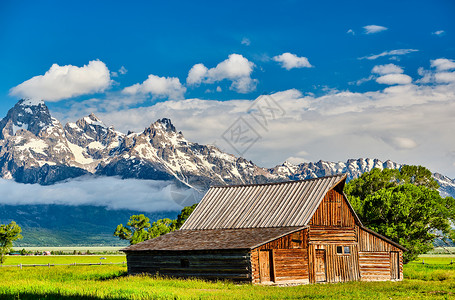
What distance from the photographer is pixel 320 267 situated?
40000mm

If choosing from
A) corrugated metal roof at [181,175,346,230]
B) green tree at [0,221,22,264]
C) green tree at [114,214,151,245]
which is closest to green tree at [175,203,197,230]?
green tree at [114,214,151,245]

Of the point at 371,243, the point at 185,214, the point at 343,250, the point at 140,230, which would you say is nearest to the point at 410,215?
the point at 371,243

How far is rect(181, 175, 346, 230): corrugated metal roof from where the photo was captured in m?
40.8

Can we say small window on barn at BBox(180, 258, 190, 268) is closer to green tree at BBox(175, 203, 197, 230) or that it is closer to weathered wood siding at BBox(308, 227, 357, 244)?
weathered wood siding at BBox(308, 227, 357, 244)

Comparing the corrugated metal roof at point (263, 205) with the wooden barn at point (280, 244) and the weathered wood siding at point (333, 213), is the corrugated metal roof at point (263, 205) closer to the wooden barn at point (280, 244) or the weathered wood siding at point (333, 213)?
the wooden barn at point (280, 244)

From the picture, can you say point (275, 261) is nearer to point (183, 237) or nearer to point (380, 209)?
point (183, 237)

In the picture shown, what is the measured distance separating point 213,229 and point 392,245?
1466 cm

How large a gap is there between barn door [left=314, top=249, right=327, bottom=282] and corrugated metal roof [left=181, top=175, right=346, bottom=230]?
3.07 meters

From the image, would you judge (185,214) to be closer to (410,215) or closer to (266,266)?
(410,215)

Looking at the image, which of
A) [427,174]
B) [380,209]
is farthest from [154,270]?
[427,174]

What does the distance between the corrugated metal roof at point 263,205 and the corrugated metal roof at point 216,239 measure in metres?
0.98

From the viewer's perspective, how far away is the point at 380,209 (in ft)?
184

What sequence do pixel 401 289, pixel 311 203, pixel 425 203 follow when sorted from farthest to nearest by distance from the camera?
1. pixel 425 203
2. pixel 311 203
3. pixel 401 289

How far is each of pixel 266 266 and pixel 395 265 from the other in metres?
12.6
